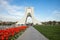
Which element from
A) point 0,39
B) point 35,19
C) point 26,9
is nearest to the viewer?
point 0,39

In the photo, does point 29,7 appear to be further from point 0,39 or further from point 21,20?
point 0,39

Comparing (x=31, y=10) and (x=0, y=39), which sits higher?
(x=31, y=10)

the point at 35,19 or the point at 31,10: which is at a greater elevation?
the point at 31,10

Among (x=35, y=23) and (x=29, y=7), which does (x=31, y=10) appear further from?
(x=35, y=23)

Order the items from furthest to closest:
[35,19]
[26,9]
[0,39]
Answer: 1. [26,9]
2. [35,19]
3. [0,39]

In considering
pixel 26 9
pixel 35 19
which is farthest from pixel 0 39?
pixel 26 9

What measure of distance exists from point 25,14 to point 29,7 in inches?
208

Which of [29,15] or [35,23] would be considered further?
[29,15]

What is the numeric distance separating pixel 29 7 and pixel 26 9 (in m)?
2.54

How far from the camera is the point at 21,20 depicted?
82312 millimetres

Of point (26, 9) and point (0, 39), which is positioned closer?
point (0, 39)

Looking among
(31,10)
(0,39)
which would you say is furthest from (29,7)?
(0,39)

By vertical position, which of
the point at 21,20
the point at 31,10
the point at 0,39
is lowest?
the point at 0,39

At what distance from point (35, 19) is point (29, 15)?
11442 mm
